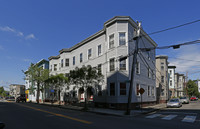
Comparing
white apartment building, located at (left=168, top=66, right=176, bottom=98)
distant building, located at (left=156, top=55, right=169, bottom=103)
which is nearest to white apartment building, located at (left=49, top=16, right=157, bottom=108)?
distant building, located at (left=156, top=55, right=169, bottom=103)

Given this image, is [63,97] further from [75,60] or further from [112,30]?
[112,30]

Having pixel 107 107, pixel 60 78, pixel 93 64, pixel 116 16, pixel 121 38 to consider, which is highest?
pixel 116 16

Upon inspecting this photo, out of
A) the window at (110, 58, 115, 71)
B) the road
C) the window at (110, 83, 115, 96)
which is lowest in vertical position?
the road

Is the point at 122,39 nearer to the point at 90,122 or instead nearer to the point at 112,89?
the point at 112,89

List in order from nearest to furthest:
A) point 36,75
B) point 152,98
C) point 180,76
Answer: point 152,98 < point 36,75 < point 180,76

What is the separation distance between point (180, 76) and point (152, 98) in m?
52.8

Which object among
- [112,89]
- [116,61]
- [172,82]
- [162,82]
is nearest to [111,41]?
[116,61]

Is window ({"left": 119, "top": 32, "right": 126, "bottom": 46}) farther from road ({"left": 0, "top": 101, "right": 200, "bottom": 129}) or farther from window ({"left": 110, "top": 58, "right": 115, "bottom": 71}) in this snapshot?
road ({"left": 0, "top": 101, "right": 200, "bottom": 129})

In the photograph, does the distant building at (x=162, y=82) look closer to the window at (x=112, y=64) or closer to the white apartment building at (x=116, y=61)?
the white apartment building at (x=116, y=61)

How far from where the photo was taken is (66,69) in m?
32.9

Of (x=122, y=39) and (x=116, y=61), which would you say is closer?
(x=116, y=61)

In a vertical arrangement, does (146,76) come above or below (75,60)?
below

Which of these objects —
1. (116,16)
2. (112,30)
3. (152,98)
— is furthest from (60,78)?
(152,98)

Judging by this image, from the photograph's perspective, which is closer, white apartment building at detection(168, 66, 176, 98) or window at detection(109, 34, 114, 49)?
window at detection(109, 34, 114, 49)
